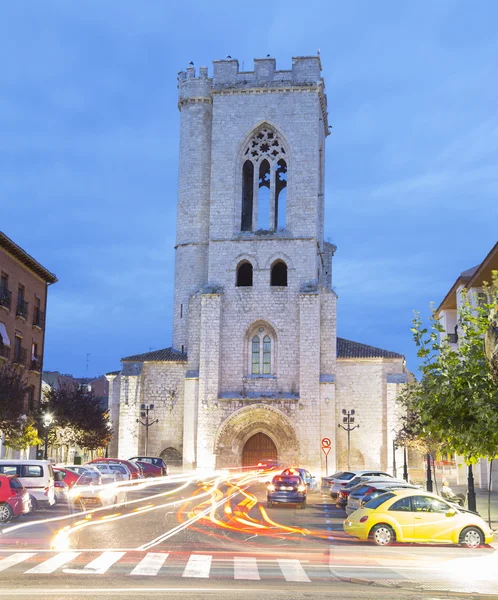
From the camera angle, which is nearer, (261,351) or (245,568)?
(245,568)

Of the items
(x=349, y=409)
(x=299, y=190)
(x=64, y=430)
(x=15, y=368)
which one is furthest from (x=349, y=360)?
(x=15, y=368)

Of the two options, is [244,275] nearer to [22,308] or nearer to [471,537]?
[22,308]

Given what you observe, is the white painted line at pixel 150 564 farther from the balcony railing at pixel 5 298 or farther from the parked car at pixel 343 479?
the balcony railing at pixel 5 298

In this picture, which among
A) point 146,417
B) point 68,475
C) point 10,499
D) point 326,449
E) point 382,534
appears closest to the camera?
point 382,534

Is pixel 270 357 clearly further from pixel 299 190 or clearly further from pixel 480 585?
pixel 480 585

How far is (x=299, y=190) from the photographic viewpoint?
56969 mm

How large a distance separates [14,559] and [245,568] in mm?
4364

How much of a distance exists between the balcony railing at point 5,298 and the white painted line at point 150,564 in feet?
89.1

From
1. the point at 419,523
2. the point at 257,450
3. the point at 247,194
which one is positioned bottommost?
the point at 419,523

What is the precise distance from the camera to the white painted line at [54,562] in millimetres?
14820

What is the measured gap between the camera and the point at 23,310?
45.9m

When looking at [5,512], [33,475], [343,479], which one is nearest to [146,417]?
[343,479]

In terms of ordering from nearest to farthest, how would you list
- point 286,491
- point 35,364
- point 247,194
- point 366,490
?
point 366,490
point 286,491
point 35,364
point 247,194

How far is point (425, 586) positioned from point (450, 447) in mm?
2954
